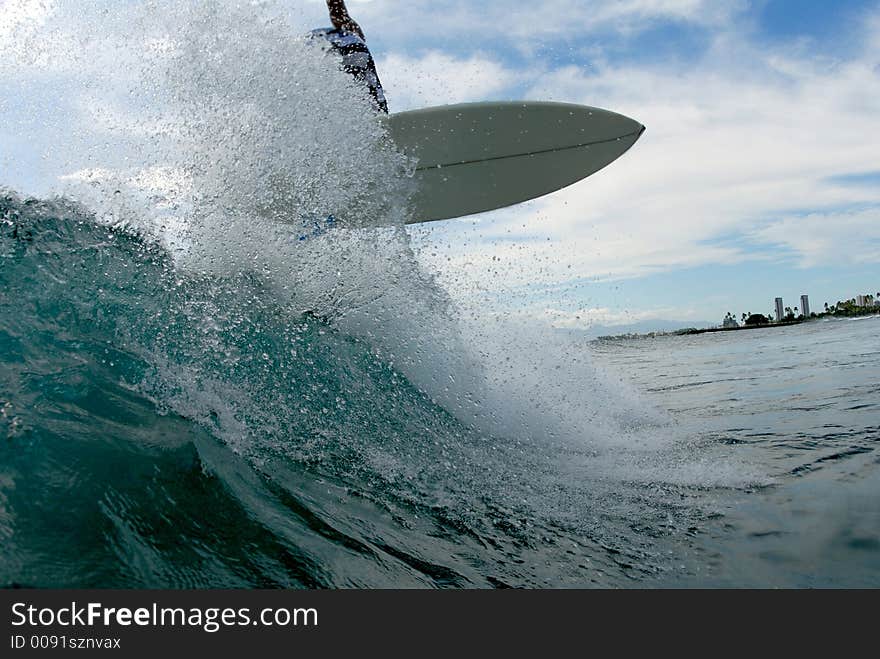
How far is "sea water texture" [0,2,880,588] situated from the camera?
1.91 meters

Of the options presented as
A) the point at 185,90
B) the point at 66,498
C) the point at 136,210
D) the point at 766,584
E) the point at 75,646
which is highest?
the point at 185,90

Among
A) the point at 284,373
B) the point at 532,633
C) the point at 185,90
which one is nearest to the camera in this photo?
the point at 532,633

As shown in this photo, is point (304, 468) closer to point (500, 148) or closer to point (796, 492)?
point (796, 492)

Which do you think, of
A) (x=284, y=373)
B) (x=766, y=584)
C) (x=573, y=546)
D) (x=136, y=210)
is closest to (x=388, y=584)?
(x=573, y=546)

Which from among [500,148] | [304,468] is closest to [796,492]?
[304,468]

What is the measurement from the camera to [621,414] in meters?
5.29

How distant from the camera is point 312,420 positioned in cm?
309

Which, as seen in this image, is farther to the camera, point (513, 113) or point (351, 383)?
point (513, 113)

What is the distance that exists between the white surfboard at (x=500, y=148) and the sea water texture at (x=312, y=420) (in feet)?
1.62

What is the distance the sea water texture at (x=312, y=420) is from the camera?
1.91 metres

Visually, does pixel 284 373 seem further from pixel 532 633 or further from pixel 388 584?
pixel 532 633

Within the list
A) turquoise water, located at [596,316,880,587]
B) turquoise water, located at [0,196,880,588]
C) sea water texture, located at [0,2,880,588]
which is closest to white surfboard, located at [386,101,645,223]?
sea water texture, located at [0,2,880,588]

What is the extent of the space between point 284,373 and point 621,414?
3174 millimetres

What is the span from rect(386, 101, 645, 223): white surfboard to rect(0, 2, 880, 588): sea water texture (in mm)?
495
